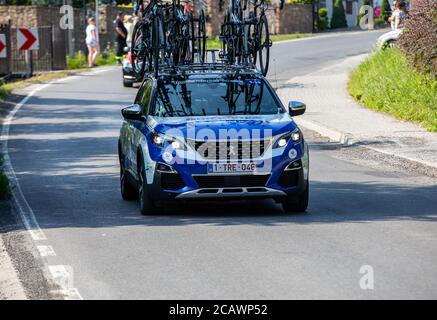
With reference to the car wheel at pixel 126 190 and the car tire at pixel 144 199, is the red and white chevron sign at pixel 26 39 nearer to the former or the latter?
the car wheel at pixel 126 190

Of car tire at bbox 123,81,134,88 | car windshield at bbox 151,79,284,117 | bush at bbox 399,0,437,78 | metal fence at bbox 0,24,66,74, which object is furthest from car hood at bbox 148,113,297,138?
metal fence at bbox 0,24,66,74

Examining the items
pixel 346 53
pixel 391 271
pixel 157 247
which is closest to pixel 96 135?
pixel 157 247

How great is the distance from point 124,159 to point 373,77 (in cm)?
1593

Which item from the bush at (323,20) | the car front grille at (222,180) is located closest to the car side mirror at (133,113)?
the car front grille at (222,180)

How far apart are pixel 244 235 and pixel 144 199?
184 cm

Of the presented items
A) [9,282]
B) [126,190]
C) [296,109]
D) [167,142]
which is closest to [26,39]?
[126,190]

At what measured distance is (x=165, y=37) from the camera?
62.2 feet

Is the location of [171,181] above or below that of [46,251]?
above

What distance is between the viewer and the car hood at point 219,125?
13641mm

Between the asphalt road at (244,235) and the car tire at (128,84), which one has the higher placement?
the asphalt road at (244,235)

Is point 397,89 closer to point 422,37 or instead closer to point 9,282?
point 422,37

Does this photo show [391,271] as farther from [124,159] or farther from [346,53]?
[346,53]

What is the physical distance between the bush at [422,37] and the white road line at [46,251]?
1514cm

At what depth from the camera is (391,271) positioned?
1034cm
